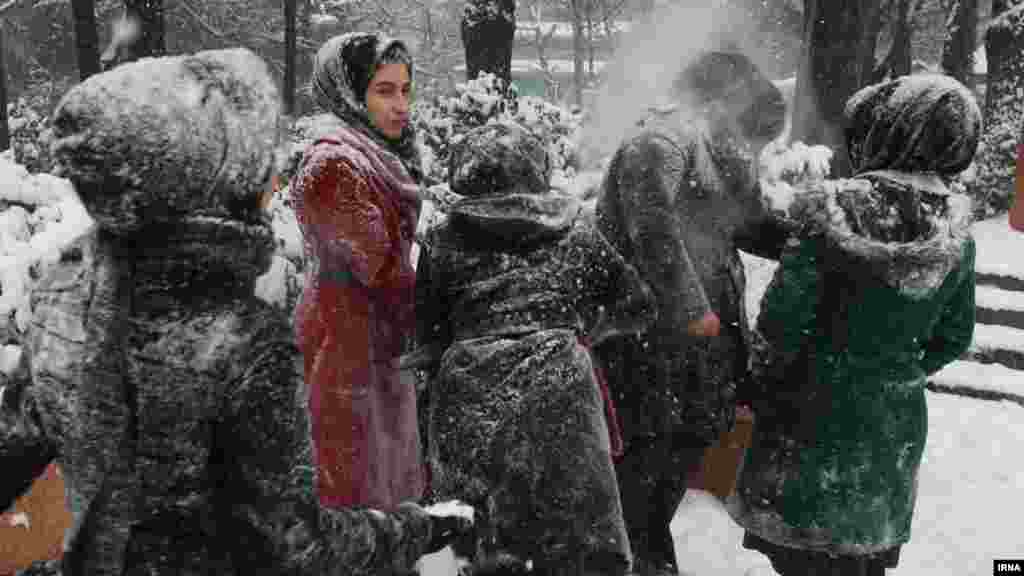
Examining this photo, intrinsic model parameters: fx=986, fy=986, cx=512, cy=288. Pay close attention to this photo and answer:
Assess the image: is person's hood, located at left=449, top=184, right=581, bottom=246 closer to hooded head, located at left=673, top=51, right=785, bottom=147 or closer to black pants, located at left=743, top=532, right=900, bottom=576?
hooded head, located at left=673, top=51, right=785, bottom=147

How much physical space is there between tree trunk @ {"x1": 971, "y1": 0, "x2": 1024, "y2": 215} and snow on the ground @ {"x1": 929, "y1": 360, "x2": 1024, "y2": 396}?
353cm

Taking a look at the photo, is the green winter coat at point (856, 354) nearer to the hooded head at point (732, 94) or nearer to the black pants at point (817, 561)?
the black pants at point (817, 561)

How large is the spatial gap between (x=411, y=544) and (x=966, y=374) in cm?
654

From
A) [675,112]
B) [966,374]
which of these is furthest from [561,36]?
[675,112]

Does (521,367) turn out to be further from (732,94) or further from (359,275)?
(732,94)

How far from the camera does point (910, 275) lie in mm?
→ 2943

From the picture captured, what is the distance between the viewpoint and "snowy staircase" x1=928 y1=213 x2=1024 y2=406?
7.26m

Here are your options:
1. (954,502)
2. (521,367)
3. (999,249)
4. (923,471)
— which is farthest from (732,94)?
(999,249)

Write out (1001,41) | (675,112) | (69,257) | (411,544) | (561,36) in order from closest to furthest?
(69,257)
(411,544)
(675,112)
(1001,41)
(561,36)

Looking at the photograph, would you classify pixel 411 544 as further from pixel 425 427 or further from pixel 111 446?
pixel 425 427

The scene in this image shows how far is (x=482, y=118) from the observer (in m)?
8.68

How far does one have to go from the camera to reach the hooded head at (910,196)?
115 inches

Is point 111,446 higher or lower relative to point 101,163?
lower

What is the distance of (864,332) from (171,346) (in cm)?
218
